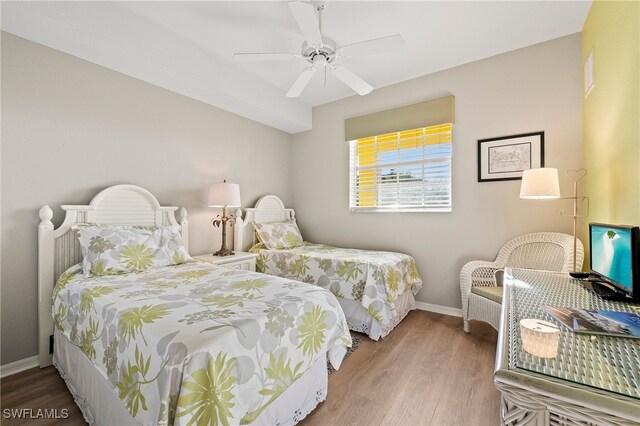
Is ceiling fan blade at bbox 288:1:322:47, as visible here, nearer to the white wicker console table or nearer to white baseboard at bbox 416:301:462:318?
the white wicker console table

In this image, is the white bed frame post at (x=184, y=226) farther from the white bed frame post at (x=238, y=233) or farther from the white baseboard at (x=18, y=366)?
the white baseboard at (x=18, y=366)

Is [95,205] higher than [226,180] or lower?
lower

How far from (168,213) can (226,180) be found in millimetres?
893

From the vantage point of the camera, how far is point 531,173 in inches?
85.3

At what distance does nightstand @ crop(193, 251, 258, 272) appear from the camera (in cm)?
277

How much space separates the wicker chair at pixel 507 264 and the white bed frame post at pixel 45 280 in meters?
3.39

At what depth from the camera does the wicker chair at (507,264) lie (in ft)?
7.49

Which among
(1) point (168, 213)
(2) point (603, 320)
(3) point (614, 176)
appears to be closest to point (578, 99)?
(3) point (614, 176)

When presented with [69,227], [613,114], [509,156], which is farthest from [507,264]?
[69,227]

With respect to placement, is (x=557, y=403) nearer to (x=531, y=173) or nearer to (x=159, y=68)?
(x=531, y=173)

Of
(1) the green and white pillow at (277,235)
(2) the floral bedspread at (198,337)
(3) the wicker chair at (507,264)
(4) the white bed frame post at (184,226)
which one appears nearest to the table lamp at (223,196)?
(4) the white bed frame post at (184,226)

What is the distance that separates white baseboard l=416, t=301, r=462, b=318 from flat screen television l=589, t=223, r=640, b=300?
158 cm

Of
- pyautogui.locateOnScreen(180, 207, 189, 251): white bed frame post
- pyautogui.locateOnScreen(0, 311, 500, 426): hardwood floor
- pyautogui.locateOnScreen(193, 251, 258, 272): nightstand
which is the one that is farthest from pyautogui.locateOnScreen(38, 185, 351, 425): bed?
pyautogui.locateOnScreen(180, 207, 189, 251): white bed frame post

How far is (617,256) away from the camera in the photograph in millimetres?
1323
